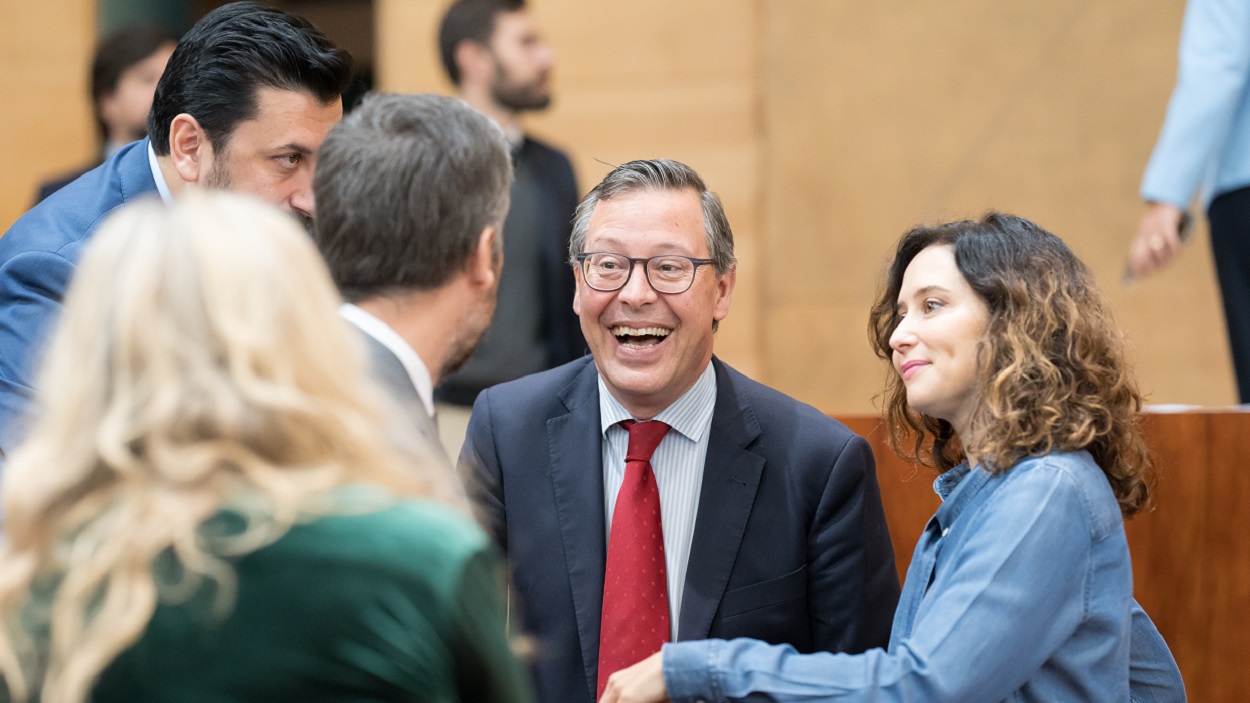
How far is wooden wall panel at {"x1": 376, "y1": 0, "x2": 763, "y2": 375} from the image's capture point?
5098 millimetres

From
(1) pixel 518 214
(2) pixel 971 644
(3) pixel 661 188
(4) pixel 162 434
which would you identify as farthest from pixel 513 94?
(4) pixel 162 434

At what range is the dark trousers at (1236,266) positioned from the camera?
3.20 metres

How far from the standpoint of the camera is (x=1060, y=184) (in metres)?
4.77

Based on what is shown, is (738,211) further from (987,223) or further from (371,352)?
A: (371,352)

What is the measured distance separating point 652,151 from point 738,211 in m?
0.40

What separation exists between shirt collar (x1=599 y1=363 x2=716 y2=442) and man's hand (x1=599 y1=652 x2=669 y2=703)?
0.65m

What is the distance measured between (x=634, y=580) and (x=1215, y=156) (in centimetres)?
189

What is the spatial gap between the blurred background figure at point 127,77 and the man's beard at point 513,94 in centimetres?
113

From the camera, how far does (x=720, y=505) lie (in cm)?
238

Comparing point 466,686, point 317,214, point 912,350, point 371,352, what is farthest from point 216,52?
point 466,686

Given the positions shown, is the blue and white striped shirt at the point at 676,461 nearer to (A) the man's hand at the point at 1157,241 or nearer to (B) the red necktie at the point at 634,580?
(B) the red necktie at the point at 634,580

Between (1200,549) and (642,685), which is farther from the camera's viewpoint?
(1200,549)

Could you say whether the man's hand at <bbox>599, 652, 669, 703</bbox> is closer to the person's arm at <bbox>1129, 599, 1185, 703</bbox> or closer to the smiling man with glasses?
the smiling man with glasses

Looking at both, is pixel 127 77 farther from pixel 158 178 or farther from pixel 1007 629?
pixel 1007 629
